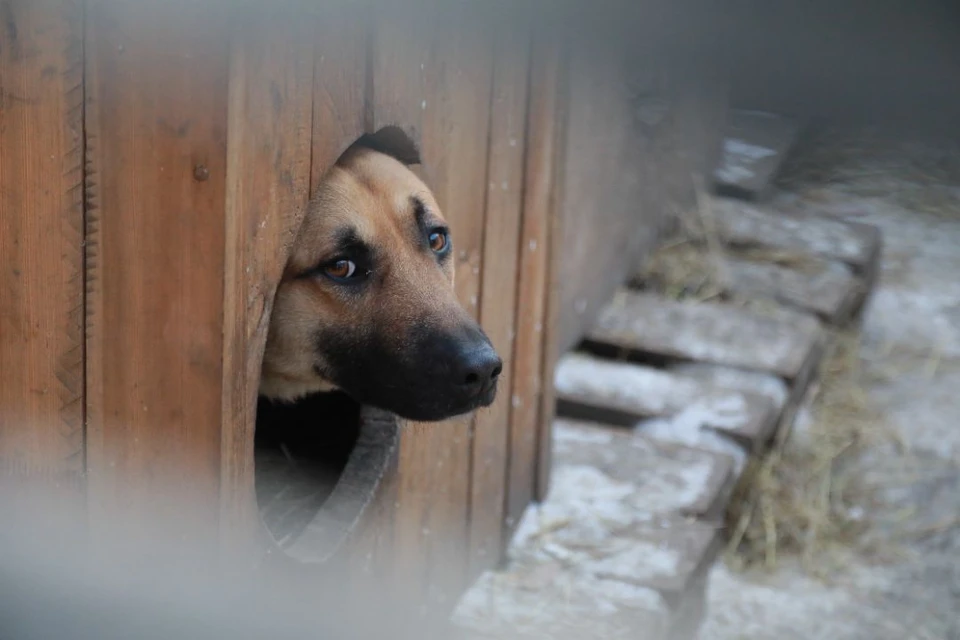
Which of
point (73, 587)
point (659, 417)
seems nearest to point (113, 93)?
point (73, 587)

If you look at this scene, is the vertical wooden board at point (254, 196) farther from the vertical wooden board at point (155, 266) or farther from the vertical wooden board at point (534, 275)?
the vertical wooden board at point (534, 275)

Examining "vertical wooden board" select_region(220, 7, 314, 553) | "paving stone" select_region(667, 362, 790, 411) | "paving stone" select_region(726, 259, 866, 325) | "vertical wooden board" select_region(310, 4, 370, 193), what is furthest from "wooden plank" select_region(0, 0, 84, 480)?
"paving stone" select_region(726, 259, 866, 325)

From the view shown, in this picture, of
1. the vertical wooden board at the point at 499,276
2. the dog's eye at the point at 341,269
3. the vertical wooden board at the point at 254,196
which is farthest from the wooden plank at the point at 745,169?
the vertical wooden board at the point at 254,196

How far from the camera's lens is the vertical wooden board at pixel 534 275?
2.84 metres

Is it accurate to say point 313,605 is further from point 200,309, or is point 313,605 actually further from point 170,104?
point 170,104

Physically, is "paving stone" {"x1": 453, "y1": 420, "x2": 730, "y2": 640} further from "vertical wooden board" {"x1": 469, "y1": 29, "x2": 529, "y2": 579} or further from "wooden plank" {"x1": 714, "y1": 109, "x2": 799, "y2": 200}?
"wooden plank" {"x1": 714, "y1": 109, "x2": 799, "y2": 200}

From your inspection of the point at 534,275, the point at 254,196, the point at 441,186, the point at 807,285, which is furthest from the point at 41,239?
the point at 807,285

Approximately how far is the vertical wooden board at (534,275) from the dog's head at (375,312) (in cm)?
76

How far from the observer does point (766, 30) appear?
45cm

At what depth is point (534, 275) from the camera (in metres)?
3.02

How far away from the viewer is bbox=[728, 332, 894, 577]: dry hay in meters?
3.63

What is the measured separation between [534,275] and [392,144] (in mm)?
788

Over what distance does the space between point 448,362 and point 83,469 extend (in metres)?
0.66

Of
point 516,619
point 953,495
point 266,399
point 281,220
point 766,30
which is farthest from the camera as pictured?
point 953,495
